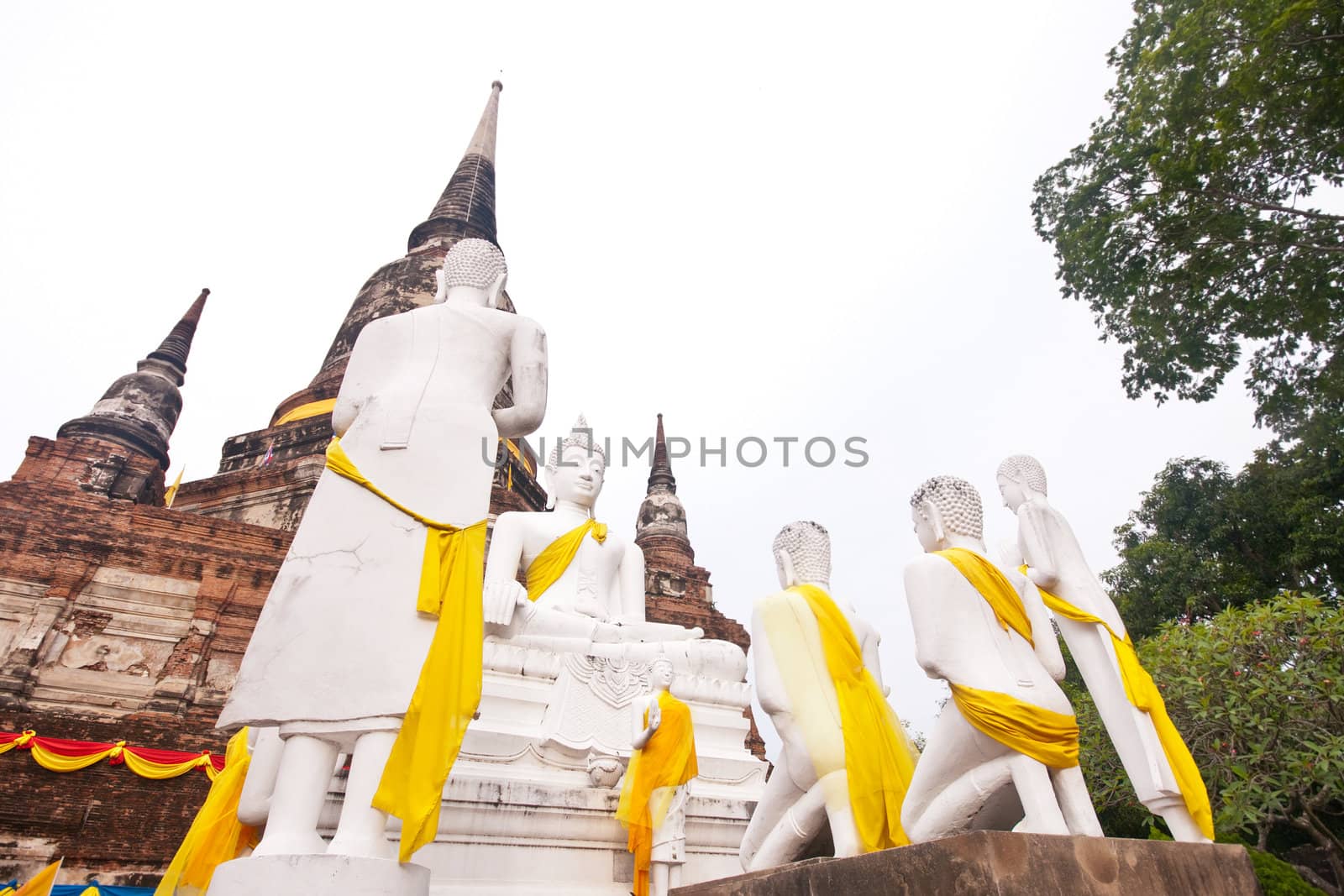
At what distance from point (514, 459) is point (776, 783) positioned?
36.0 ft

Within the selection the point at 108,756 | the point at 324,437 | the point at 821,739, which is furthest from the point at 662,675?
the point at 324,437

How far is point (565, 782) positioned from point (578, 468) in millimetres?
2733

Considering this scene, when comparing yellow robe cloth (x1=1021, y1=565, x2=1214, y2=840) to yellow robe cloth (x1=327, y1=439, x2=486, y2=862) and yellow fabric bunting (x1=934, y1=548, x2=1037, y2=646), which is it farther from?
yellow robe cloth (x1=327, y1=439, x2=486, y2=862)

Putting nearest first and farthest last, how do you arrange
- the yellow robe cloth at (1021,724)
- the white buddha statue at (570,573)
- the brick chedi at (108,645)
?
the yellow robe cloth at (1021,724) → the white buddha statue at (570,573) → the brick chedi at (108,645)

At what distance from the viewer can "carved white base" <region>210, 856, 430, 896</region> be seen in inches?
89.6

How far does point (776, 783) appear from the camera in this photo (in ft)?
10.4

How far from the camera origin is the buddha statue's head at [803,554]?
3.91 metres

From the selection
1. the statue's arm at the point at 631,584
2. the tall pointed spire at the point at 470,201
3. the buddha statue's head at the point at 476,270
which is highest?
the tall pointed spire at the point at 470,201

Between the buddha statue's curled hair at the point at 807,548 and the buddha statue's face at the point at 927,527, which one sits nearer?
the buddha statue's face at the point at 927,527

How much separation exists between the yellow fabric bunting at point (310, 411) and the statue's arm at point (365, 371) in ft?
35.1

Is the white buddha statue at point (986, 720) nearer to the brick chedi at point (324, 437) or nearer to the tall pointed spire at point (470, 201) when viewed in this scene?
the brick chedi at point (324, 437)

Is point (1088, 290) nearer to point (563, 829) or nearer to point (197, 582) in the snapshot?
point (563, 829)

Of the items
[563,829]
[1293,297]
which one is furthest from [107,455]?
[1293,297]

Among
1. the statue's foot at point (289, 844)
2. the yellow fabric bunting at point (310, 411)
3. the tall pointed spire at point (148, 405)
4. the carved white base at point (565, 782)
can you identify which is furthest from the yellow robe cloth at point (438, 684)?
the tall pointed spire at point (148, 405)
